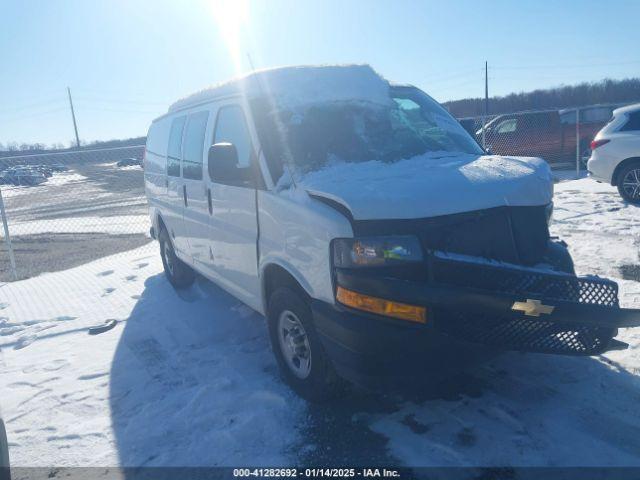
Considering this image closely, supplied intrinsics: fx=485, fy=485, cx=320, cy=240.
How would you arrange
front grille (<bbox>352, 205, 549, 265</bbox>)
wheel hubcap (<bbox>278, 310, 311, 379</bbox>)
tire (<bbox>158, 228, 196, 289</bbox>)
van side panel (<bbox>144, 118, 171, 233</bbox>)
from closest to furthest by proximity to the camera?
front grille (<bbox>352, 205, 549, 265</bbox>) → wheel hubcap (<bbox>278, 310, 311, 379</bbox>) → van side panel (<bbox>144, 118, 171, 233</bbox>) → tire (<bbox>158, 228, 196, 289</bbox>)

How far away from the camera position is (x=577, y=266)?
5594 mm

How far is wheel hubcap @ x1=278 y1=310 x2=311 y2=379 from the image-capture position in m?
3.24

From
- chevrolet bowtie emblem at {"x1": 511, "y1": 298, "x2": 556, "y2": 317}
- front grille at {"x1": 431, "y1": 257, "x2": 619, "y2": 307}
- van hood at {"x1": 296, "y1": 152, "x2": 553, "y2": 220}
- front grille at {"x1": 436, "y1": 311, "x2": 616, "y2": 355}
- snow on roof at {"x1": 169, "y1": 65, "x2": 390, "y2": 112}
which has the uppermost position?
snow on roof at {"x1": 169, "y1": 65, "x2": 390, "y2": 112}

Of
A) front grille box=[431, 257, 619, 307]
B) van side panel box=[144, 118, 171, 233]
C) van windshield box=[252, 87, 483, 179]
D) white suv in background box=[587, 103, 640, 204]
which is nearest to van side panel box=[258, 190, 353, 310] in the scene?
van windshield box=[252, 87, 483, 179]

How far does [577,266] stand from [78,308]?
19.5 ft

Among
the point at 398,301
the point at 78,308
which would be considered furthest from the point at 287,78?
the point at 78,308

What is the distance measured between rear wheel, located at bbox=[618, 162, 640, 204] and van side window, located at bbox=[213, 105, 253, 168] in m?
7.89

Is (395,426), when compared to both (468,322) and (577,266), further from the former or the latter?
(577,266)

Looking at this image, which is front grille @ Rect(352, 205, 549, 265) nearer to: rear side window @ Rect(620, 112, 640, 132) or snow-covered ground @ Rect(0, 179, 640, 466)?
snow-covered ground @ Rect(0, 179, 640, 466)

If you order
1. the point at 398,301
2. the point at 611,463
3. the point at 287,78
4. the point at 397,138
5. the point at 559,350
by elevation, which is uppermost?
the point at 287,78

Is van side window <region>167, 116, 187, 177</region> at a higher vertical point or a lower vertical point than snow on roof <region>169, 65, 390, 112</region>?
lower

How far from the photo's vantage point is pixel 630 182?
8.78 metres

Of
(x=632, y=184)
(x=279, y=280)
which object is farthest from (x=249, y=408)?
(x=632, y=184)

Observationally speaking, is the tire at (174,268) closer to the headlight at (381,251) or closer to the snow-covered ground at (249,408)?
the snow-covered ground at (249,408)
